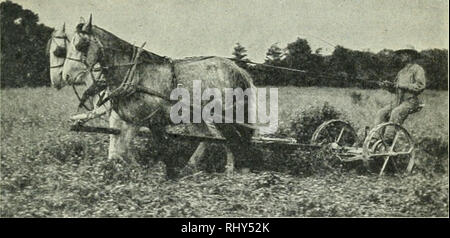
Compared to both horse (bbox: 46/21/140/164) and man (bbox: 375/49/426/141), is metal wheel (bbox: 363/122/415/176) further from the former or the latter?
Result: horse (bbox: 46/21/140/164)

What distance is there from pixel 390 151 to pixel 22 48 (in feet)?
15.4

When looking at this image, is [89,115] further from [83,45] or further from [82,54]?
[83,45]

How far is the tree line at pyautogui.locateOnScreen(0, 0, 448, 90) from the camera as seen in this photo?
6.70 meters

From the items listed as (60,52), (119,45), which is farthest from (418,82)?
(60,52)

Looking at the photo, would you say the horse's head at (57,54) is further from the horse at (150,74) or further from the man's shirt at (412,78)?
the man's shirt at (412,78)

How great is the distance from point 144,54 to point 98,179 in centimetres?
157

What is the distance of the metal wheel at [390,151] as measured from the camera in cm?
659

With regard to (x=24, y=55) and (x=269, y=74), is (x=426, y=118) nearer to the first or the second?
(x=269, y=74)

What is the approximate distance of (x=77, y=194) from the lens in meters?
6.36

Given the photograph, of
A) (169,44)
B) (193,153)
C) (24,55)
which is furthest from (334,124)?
(24,55)

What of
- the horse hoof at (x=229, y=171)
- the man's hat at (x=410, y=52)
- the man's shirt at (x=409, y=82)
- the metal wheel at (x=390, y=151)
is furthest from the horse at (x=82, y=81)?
the man's hat at (x=410, y=52)

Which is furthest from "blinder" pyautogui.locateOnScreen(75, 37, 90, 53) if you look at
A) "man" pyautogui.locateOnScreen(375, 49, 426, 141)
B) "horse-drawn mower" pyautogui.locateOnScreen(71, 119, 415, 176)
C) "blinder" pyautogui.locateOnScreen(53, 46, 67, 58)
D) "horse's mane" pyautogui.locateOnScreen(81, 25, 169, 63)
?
"man" pyautogui.locateOnScreen(375, 49, 426, 141)

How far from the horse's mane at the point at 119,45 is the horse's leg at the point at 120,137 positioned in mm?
788

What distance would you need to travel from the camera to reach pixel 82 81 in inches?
246
